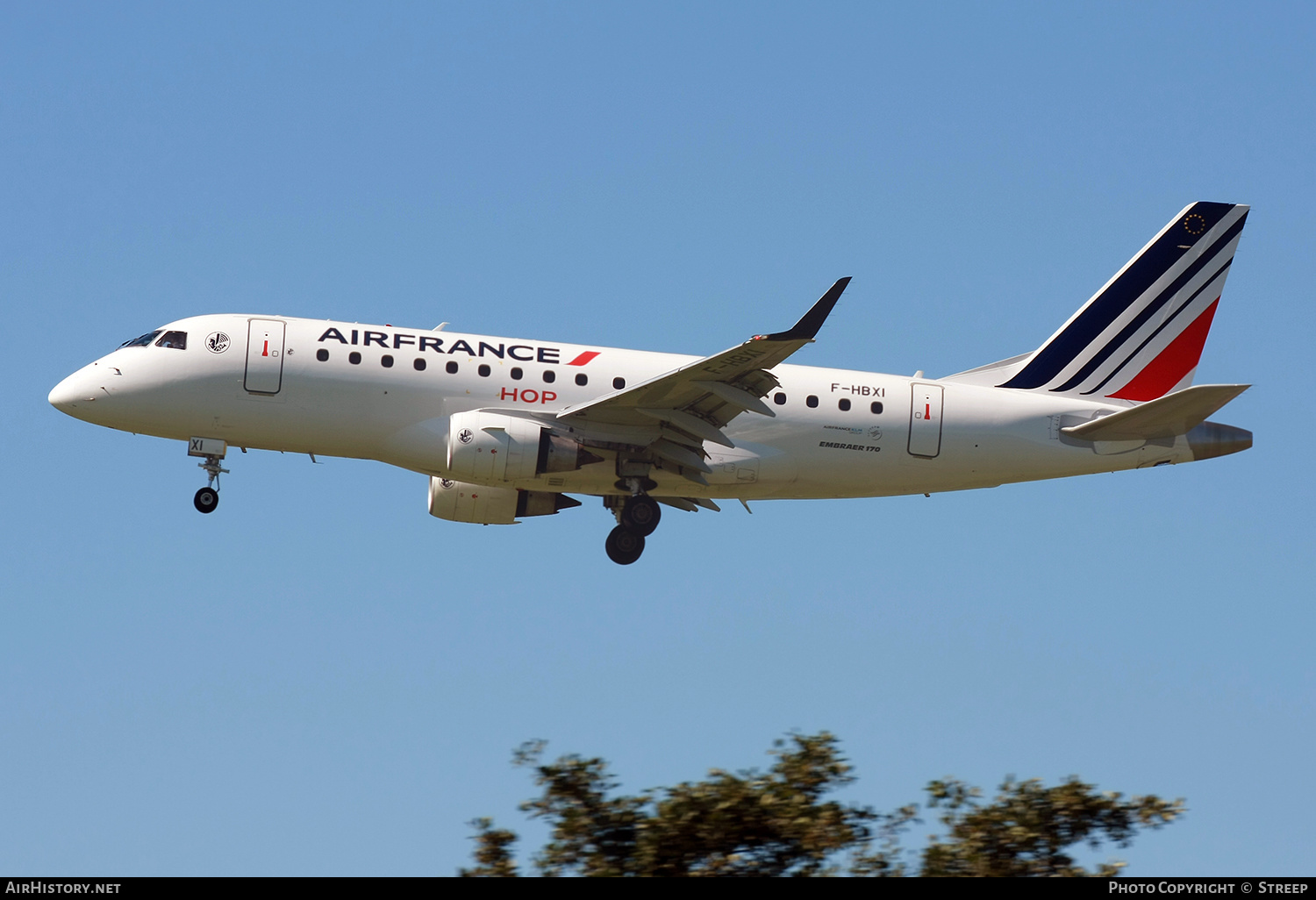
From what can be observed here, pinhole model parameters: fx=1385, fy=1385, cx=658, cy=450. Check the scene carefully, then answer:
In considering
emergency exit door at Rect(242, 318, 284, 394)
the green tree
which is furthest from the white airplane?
the green tree

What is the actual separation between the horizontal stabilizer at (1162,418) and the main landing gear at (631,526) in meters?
9.78

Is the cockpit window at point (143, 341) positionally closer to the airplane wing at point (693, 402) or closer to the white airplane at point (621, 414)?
the white airplane at point (621, 414)

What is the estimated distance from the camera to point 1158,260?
114 ft

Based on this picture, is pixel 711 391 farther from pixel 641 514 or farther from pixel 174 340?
pixel 174 340

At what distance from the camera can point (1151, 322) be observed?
112 feet

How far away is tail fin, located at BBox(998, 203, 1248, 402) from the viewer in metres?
33.7

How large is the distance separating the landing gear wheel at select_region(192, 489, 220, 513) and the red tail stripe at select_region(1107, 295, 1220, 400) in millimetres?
21076

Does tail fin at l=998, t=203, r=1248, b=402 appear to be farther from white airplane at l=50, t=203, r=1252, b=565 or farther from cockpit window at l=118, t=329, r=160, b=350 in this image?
cockpit window at l=118, t=329, r=160, b=350

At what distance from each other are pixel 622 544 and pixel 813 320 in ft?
26.9

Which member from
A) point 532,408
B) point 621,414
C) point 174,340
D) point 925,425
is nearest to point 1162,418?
point 925,425

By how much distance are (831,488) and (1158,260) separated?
10.8 meters

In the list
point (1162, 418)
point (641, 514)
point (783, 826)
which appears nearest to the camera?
point (783, 826)
